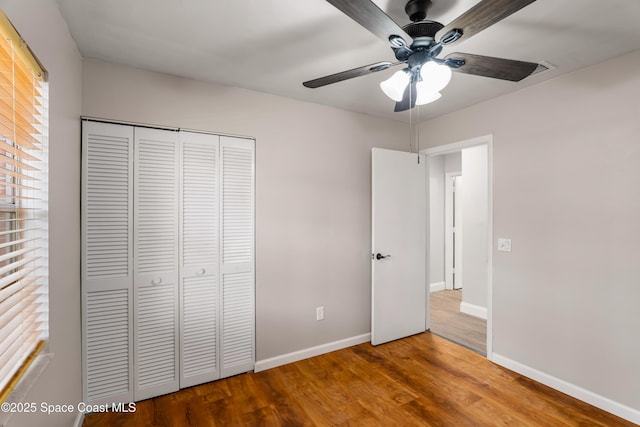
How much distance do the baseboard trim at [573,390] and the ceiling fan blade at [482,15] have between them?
254cm

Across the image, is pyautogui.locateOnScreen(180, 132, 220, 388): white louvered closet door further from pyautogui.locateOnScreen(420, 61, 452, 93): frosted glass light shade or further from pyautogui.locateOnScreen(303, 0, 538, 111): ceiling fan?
pyautogui.locateOnScreen(420, 61, 452, 93): frosted glass light shade

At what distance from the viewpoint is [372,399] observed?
217 cm

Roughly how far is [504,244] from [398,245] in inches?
37.4

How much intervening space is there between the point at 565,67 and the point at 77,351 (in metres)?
3.75

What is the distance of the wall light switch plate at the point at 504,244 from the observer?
8.55ft

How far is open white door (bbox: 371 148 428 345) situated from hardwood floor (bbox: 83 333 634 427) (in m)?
0.48

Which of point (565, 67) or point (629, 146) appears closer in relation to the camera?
point (629, 146)

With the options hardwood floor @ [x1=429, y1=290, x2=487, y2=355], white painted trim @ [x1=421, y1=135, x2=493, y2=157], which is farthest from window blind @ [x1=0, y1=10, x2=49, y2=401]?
hardwood floor @ [x1=429, y1=290, x2=487, y2=355]

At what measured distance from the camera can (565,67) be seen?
2.13 metres

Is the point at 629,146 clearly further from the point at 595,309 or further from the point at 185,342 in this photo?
the point at 185,342

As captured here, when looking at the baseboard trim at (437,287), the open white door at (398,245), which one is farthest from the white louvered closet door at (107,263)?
the baseboard trim at (437,287)

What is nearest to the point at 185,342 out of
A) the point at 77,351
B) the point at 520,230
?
the point at 77,351

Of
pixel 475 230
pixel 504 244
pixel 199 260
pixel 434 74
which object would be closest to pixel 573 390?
pixel 504 244

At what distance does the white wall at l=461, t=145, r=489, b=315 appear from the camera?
3908 millimetres
